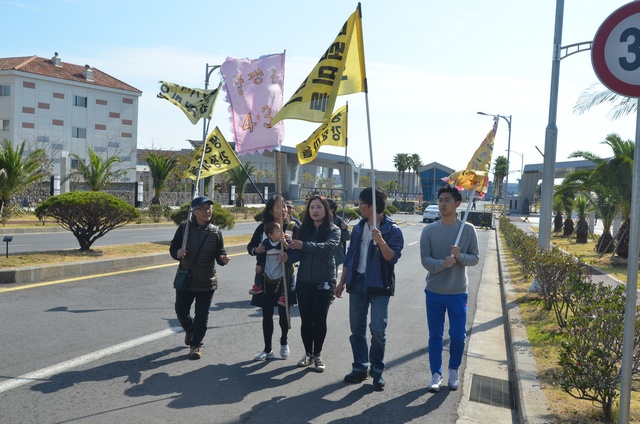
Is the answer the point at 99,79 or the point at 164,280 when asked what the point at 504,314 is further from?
Result: the point at 99,79

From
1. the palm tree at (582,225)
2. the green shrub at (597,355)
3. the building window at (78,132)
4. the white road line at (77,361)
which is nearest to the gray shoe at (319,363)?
the white road line at (77,361)

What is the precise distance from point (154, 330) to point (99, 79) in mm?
67514

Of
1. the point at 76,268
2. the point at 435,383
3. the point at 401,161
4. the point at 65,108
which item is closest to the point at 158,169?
the point at 76,268

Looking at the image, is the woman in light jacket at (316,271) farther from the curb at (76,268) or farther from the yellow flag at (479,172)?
the curb at (76,268)

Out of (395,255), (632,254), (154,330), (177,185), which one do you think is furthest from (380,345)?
(177,185)

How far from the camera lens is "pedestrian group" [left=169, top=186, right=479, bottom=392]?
243 inches

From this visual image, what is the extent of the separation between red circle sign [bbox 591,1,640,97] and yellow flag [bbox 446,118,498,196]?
3.23 m

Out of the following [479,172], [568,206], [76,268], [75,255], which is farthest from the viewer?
[568,206]

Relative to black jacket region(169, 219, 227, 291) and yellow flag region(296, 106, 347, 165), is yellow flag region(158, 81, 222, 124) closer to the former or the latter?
yellow flag region(296, 106, 347, 165)

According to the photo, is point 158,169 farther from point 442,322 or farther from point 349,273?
point 442,322

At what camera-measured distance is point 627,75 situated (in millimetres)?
4328

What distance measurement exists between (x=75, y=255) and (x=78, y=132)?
58.4 m

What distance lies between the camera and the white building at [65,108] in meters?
62.2

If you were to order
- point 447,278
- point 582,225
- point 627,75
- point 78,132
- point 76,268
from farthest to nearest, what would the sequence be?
point 78,132 → point 582,225 → point 76,268 → point 447,278 → point 627,75
